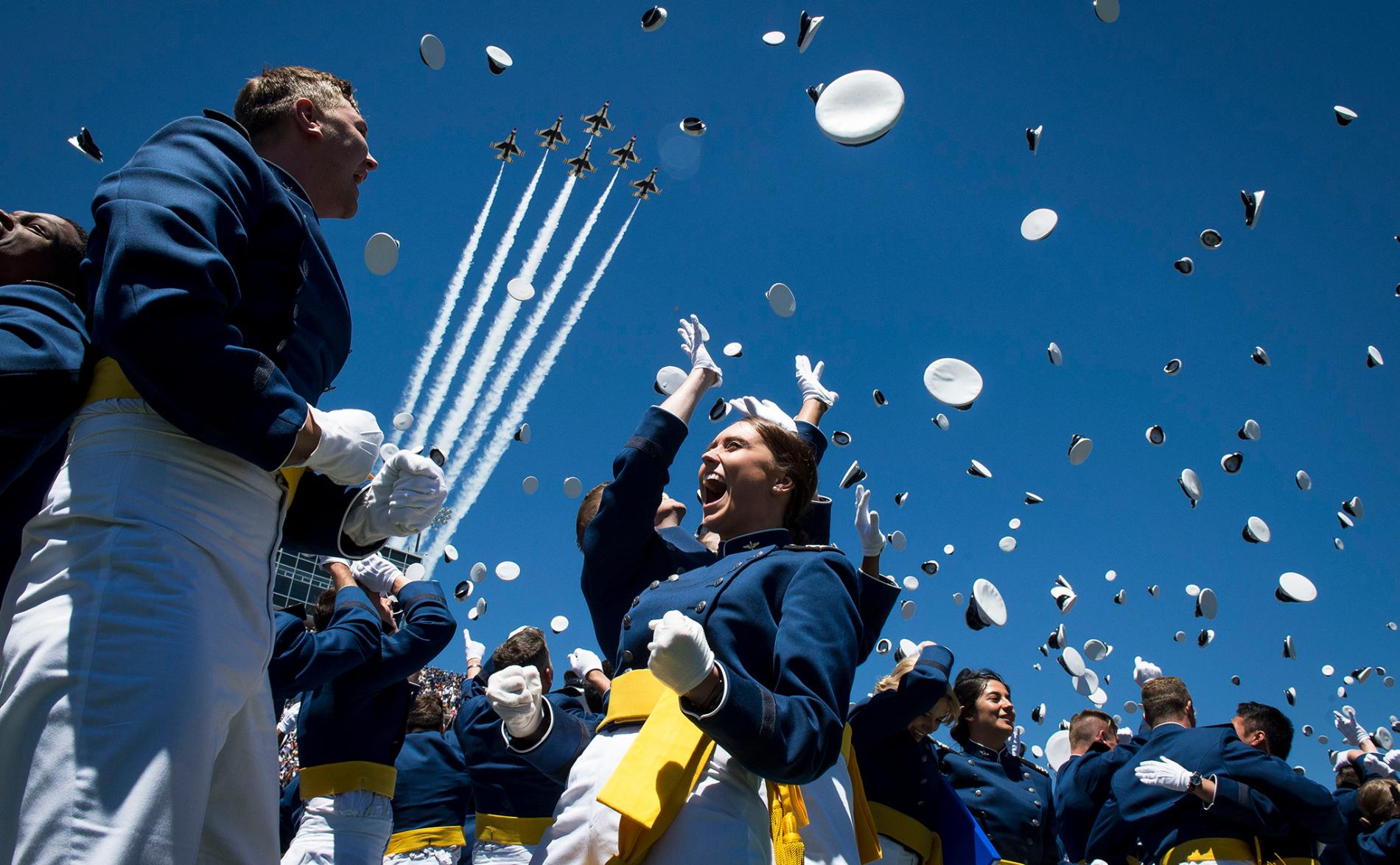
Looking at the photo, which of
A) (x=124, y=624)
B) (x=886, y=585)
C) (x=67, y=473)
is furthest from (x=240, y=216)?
(x=886, y=585)

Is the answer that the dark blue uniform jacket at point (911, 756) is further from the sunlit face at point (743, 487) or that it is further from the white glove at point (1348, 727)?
the white glove at point (1348, 727)

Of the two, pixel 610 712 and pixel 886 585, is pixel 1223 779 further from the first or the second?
pixel 610 712

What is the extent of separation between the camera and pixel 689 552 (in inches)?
165

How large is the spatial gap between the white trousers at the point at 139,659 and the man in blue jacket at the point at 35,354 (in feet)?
0.49

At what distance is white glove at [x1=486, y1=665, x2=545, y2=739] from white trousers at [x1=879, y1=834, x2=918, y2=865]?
3539 millimetres

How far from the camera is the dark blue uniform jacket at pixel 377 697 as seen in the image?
6.46 m

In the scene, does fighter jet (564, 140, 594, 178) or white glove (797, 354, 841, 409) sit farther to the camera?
fighter jet (564, 140, 594, 178)

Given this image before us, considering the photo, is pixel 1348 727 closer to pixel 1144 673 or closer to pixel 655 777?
pixel 1144 673

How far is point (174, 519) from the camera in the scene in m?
2.33

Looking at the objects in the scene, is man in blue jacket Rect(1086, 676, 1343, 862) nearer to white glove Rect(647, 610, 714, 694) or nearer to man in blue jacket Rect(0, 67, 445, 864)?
white glove Rect(647, 610, 714, 694)

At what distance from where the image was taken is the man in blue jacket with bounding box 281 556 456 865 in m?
6.43

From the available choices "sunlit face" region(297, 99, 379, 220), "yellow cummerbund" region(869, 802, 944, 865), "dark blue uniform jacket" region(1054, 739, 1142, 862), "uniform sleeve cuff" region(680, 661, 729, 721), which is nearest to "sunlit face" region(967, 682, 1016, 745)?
"dark blue uniform jacket" region(1054, 739, 1142, 862)

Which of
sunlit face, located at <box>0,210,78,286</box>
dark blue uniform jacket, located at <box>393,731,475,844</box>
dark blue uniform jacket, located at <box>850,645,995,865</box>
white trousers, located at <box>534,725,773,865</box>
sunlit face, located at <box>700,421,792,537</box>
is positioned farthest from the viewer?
dark blue uniform jacket, located at <box>393,731,475,844</box>

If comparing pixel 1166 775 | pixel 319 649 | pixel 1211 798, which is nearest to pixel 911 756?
pixel 1166 775
